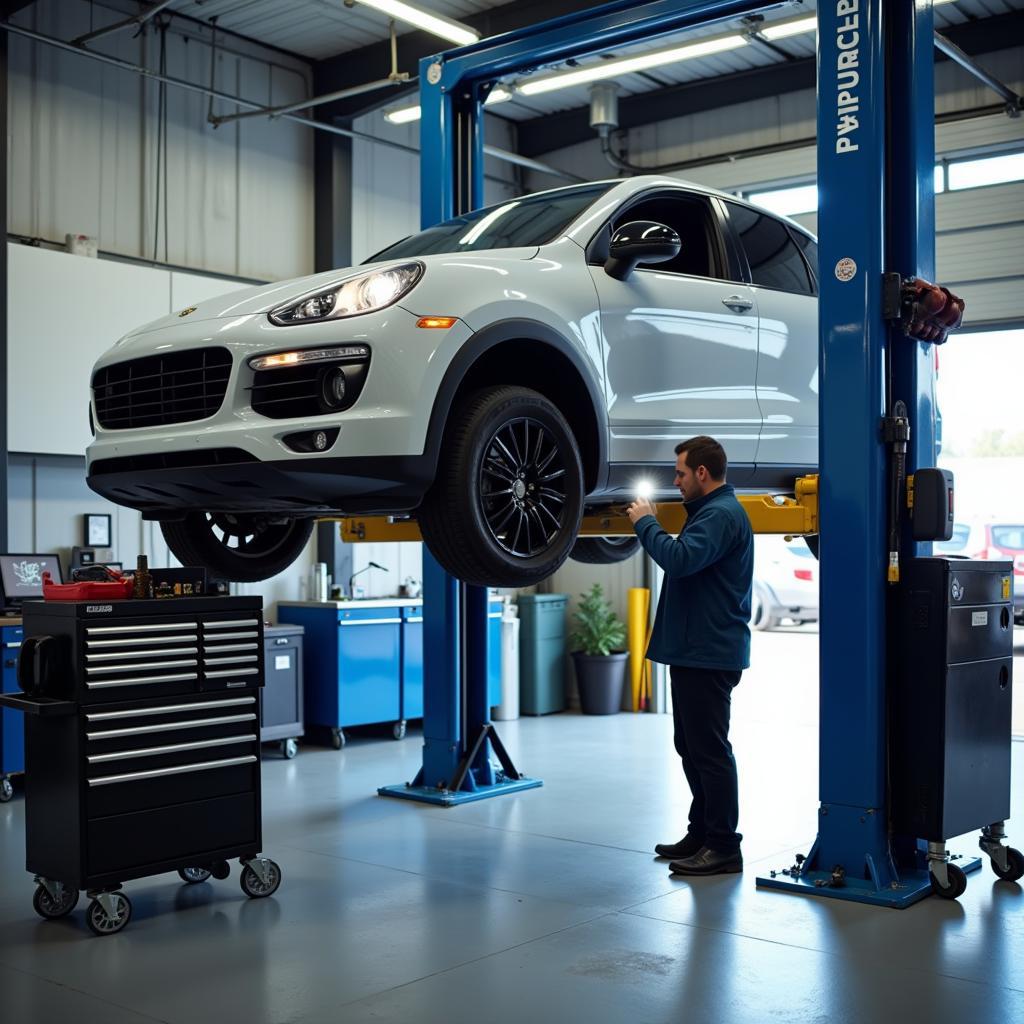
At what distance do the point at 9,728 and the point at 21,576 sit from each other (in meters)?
0.87

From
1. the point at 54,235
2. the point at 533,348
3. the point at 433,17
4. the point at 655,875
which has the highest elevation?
the point at 433,17

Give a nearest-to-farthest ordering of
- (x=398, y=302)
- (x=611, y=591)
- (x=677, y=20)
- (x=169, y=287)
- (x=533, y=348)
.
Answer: (x=398, y=302)
(x=533, y=348)
(x=677, y=20)
(x=169, y=287)
(x=611, y=591)

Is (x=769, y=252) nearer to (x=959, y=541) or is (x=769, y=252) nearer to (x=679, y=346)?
(x=679, y=346)

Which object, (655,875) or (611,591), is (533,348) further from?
(611,591)

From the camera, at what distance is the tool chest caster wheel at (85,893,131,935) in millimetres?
3842

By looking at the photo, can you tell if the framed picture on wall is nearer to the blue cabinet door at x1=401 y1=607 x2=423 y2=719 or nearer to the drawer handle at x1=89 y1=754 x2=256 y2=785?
the blue cabinet door at x1=401 y1=607 x2=423 y2=719

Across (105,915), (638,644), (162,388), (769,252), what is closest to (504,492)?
Result: (162,388)

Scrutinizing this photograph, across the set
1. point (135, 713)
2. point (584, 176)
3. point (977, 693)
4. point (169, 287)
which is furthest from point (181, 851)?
point (584, 176)

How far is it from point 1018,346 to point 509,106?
4469 mm

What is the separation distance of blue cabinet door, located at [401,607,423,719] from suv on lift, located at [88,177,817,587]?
371cm

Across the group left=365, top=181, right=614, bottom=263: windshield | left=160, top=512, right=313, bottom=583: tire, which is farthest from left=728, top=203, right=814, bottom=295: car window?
left=160, top=512, right=313, bottom=583: tire

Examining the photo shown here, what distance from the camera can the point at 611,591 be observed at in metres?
10.1

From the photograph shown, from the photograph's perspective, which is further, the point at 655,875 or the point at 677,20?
the point at 677,20

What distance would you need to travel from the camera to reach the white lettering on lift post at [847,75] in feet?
14.0
